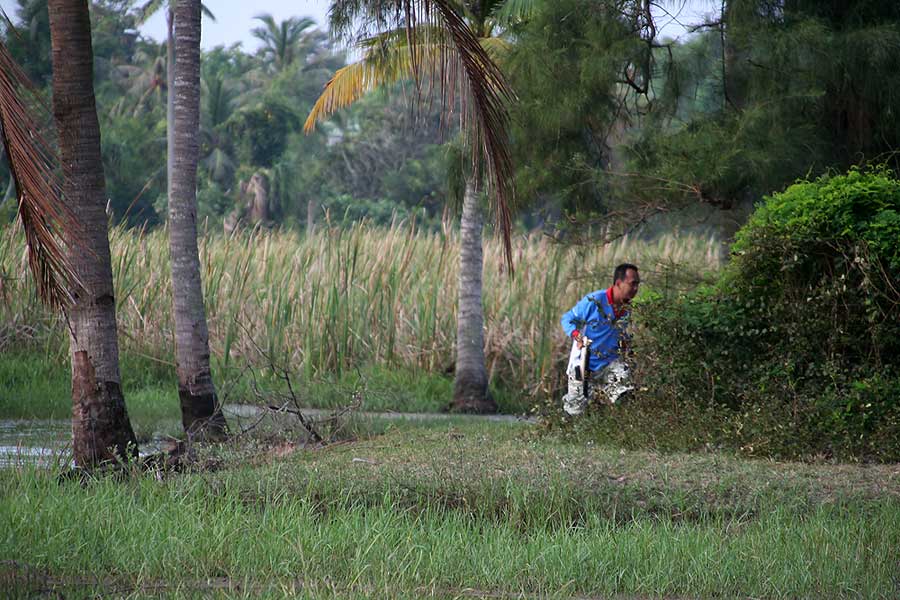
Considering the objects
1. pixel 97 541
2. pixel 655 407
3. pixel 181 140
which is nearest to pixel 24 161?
pixel 97 541

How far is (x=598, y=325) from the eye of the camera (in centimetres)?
1024

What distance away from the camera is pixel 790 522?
6.23 metres

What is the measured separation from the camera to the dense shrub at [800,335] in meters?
8.51

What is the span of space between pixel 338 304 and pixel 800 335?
669cm

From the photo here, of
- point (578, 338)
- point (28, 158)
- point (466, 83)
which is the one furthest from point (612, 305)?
point (28, 158)

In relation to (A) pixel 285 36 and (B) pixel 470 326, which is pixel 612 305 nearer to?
(B) pixel 470 326

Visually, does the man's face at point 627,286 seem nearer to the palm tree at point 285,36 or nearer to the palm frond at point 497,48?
the palm frond at point 497,48

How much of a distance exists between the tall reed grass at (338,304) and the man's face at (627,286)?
9.24 feet

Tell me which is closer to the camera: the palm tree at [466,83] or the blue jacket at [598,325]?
the palm tree at [466,83]

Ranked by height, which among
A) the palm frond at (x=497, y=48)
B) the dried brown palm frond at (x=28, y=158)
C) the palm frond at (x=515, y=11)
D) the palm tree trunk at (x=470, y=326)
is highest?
the palm frond at (x=515, y=11)

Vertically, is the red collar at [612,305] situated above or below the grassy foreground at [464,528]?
above

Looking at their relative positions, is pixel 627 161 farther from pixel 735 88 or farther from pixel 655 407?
pixel 655 407

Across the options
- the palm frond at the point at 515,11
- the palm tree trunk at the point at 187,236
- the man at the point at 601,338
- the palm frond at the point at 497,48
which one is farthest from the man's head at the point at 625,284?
the palm tree trunk at the point at 187,236

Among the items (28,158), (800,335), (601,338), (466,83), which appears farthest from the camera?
(601,338)
